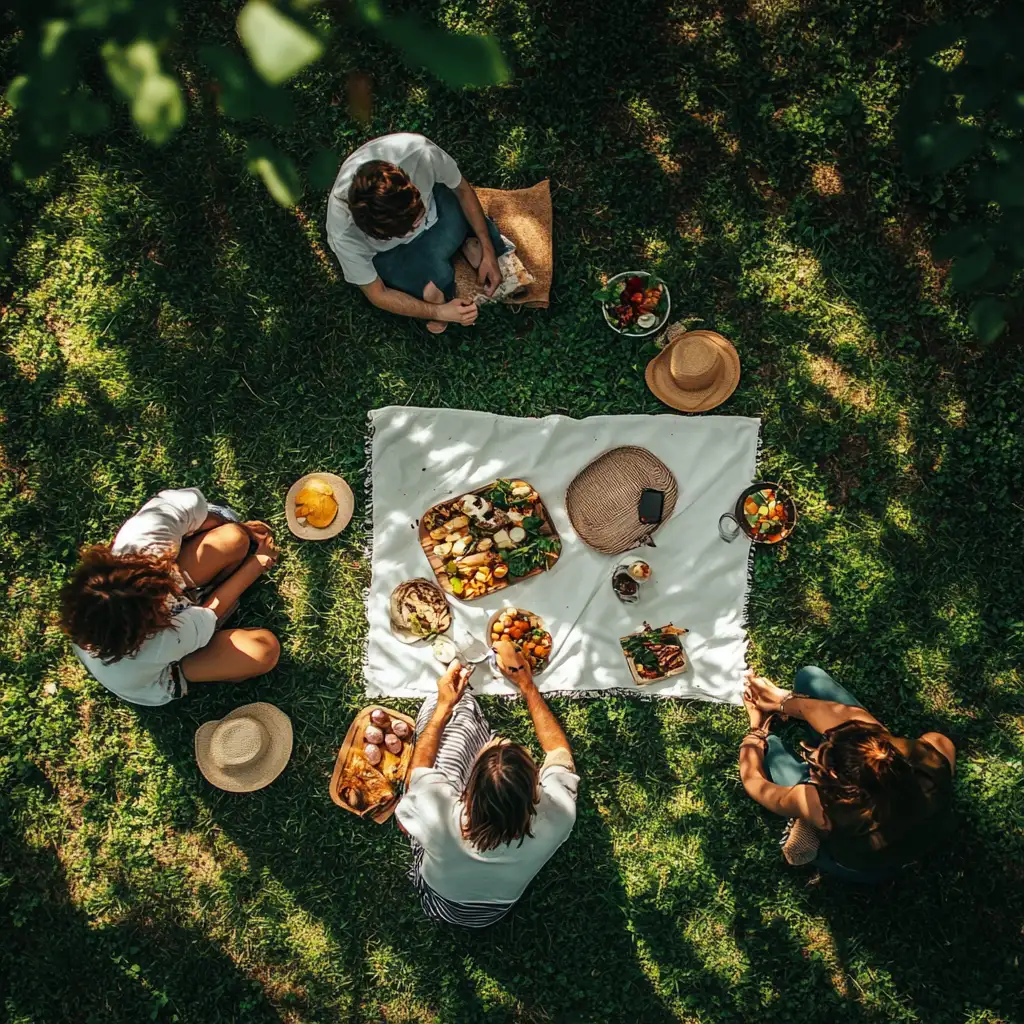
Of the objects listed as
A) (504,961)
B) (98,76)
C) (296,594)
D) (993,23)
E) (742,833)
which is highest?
(993,23)

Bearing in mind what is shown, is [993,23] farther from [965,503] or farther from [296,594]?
[296,594]

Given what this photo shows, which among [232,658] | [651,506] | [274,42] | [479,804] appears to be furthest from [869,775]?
[274,42]

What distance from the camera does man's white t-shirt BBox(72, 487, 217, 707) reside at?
175 inches

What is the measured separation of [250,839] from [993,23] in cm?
564

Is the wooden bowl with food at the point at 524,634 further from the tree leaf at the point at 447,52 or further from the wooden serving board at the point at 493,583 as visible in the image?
the tree leaf at the point at 447,52

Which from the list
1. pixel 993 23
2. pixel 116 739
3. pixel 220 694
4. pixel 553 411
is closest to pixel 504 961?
pixel 220 694

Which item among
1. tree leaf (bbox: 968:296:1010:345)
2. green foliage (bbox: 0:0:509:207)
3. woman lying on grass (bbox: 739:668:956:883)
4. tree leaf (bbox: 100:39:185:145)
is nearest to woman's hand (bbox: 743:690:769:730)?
woman lying on grass (bbox: 739:668:956:883)

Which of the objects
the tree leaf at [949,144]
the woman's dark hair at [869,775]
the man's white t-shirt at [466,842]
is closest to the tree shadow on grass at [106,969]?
the man's white t-shirt at [466,842]

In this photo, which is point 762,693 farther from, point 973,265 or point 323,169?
point 323,169

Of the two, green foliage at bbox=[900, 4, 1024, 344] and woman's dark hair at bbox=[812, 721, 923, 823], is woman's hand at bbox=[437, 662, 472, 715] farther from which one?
green foliage at bbox=[900, 4, 1024, 344]

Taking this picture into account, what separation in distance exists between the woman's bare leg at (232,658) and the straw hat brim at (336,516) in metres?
0.71

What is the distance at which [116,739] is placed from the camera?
5312mm

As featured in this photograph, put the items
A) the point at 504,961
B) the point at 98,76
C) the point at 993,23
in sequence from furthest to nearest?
the point at 98,76 < the point at 504,961 < the point at 993,23

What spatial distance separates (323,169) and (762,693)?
4410 mm
